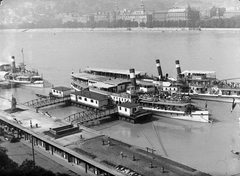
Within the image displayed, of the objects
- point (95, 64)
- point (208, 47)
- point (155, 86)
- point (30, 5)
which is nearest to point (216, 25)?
point (208, 47)

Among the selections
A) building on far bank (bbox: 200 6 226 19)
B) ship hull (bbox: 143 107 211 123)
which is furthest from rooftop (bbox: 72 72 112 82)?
building on far bank (bbox: 200 6 226 19)

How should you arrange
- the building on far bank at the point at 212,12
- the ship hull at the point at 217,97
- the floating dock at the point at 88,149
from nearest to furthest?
1. the floating dock at the point at 88,149
2. the ship hull at the point at 217,97
3. the building on far bank at the point at 212,12

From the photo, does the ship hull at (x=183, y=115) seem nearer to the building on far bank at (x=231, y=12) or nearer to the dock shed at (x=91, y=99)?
the dock shed at (x=91, y=99)

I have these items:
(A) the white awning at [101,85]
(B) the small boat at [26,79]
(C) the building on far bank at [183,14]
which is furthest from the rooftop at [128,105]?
(C) the building on far bank at [183,14]

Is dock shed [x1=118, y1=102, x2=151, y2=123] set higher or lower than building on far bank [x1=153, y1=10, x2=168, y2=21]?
lower

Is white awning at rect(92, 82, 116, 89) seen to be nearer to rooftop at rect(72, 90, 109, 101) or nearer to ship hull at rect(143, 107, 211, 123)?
rooftop at rect(72, 90, 109, 101)

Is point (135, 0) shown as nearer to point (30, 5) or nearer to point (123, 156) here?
point (30, 5)
